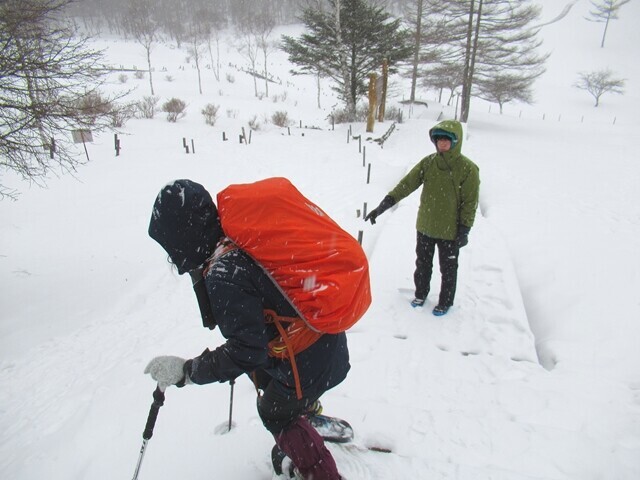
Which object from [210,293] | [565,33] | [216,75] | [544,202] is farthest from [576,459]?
[565,33]

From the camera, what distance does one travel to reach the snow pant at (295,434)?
5.33 ft

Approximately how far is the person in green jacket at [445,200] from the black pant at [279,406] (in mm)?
2202

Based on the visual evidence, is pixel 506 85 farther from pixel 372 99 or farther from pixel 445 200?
pixel 445 200

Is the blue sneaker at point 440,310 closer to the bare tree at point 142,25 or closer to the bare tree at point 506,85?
the bare tree at point 506,85

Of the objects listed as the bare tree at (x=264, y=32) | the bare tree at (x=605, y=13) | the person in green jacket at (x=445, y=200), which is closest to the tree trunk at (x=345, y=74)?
the bare tree at (x=264, y=32)

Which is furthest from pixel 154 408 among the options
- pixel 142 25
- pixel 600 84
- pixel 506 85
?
pixel 600 84

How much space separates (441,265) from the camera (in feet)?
11.4

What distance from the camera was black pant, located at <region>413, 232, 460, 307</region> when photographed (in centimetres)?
338

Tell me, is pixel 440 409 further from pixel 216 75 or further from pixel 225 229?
pixel 216 75

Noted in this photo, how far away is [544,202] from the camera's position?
744 cm

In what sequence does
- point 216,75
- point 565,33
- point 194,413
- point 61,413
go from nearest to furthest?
point 194,413, point 61,413, point 216,75, point 565,33

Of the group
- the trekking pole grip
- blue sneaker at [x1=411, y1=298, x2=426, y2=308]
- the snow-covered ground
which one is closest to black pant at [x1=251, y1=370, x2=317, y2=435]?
the trekking pole grip

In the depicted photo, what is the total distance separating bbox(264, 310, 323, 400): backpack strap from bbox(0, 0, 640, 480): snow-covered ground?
3.14 feet

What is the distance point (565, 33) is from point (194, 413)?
229 ft
